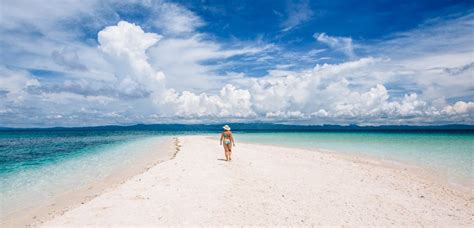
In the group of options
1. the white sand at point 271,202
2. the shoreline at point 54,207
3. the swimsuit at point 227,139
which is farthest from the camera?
the swimsuit at point 227,139

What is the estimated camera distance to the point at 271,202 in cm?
991

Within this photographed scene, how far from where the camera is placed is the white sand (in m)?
8.31

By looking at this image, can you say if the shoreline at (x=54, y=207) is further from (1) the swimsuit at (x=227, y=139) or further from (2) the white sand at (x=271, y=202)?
(1) the swimsuit at (x=227, y=139)

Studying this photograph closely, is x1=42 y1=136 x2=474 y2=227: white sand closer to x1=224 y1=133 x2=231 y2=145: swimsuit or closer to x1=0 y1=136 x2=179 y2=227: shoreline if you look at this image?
x1=0 y1=136 x2=179 y2=227: shoreline

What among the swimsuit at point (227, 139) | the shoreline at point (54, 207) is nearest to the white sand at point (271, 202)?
the shoreline at point (54, 207)

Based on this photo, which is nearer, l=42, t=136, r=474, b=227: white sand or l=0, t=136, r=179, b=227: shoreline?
l=42, t=136, r=474, b=227: white sand

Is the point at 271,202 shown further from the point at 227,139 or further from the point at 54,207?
the point at 227,139

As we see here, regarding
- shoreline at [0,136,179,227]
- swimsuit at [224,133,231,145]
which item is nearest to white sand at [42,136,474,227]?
shoreline at [0,136,179,227]

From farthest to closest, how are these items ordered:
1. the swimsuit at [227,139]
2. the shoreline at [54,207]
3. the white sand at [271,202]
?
the swimsuit at [227,139] < the shoreline at [54,207] < the white sand at [271,202]

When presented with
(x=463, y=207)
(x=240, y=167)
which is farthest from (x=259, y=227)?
(x=240, y=167)

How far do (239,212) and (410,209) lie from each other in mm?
6048

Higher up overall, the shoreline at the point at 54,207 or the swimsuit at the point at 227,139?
the swimsuit at the point at 227,139

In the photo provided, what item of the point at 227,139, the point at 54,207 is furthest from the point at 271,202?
the point at 227,139

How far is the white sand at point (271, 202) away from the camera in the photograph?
27.3ft
